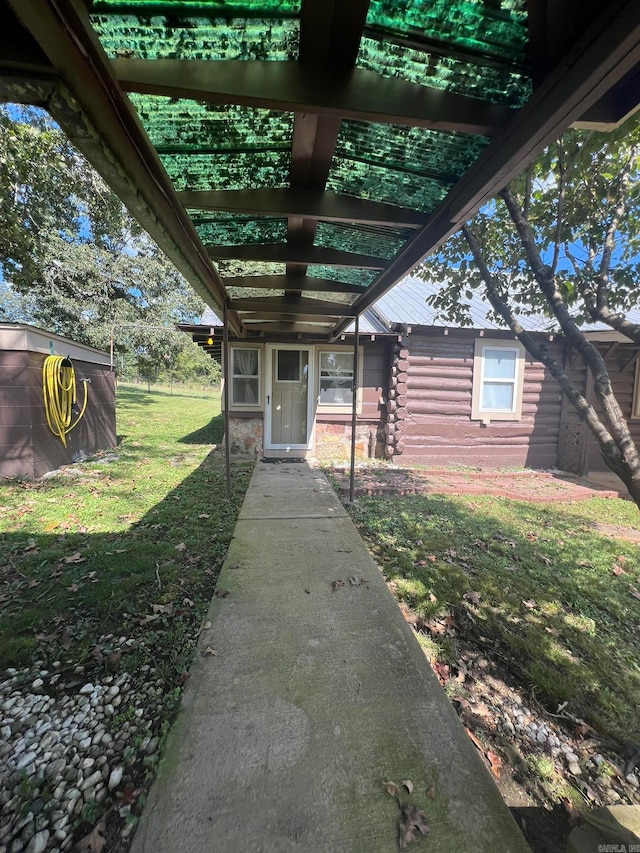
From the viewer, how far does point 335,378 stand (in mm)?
7664

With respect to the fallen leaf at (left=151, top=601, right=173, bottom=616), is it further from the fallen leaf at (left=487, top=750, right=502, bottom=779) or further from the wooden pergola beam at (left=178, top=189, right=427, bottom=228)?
the wooden pergola beam at (left=178, top=189, right=427, bottom=228)

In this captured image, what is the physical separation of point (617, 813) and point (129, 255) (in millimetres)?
19802

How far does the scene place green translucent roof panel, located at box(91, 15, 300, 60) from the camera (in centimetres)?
116

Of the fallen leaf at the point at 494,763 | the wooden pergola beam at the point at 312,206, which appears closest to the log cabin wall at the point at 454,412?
the wooden pergola beam at the point at 312,206

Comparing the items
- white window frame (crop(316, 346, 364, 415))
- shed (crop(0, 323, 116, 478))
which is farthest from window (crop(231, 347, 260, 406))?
Result: shed (crop(0, 323, 116, 478))

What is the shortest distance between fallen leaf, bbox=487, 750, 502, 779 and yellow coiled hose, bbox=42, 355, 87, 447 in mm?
6802

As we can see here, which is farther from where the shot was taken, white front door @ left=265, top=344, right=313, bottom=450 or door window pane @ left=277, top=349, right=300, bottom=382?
door window pane @ left=277, top=349, right=300, bottom=382

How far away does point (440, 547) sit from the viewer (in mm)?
3721

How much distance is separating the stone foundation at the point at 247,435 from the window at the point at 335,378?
5.01 feet

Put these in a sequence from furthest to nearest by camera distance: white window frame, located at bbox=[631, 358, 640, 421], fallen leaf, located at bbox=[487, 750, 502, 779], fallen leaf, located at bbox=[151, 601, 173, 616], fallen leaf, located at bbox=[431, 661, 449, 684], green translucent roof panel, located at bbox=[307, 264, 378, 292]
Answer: white window frame, located at bbox=[631, 358, 640, 421] < green translucent roof panel, located at bbox=[307, 264, 378, 292] < fallen leaf, located at bbox=[151, 601, 173, 616] < fallen leaf, located at bbox=[431, 661, 449, 684] < fallen leaf, located at bbox=[487, 750, 502, 779]

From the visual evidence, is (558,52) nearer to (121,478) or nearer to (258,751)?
(258,751)

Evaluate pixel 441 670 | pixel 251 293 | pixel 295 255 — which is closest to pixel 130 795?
pixel 441 670

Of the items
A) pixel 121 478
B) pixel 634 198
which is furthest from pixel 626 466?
pixel 121 478

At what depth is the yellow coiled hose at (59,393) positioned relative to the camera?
559cm
